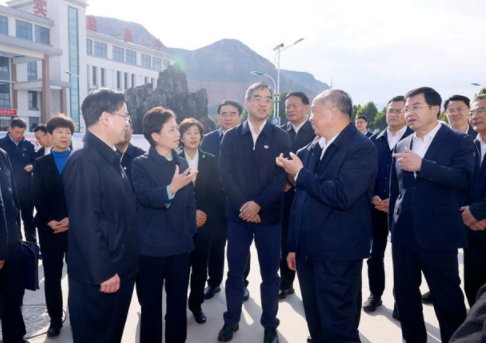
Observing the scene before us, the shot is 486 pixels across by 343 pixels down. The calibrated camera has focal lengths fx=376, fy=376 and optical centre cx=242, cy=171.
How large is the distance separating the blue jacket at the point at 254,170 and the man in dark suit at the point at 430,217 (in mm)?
1047

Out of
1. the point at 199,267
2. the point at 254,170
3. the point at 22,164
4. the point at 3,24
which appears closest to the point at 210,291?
the point at 199,267

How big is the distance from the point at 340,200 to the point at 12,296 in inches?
103

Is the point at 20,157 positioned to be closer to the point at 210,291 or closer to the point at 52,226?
the point at 52,226

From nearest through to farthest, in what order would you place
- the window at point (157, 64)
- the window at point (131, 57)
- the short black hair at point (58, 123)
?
the short black hair at point (58, 123) → the window at point (131, 57) → the window at point (157, 64)

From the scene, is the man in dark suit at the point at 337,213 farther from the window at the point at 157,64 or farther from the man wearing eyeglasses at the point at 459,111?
the window at the point at 157,64

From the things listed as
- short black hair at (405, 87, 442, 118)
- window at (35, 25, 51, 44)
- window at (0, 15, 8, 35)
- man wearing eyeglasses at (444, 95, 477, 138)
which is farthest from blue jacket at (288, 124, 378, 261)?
window at (35, 25, 51, 44)

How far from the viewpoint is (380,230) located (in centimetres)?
406

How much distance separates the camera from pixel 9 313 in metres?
2.94

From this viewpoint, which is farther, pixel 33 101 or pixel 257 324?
pixel 33 101

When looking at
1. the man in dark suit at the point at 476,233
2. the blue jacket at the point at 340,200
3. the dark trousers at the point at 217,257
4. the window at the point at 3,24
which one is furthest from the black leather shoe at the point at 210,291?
the window at the point at 3,24

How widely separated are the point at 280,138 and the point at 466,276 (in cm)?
212

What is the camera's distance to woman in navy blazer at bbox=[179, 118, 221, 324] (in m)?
3.92

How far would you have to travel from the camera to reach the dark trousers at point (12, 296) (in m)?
2.92

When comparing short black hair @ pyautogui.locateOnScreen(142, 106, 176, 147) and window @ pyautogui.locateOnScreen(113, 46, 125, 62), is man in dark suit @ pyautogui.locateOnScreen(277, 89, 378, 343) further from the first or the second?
window @ pyautogui.locateOnScreen(113, 46, 125, 62)
